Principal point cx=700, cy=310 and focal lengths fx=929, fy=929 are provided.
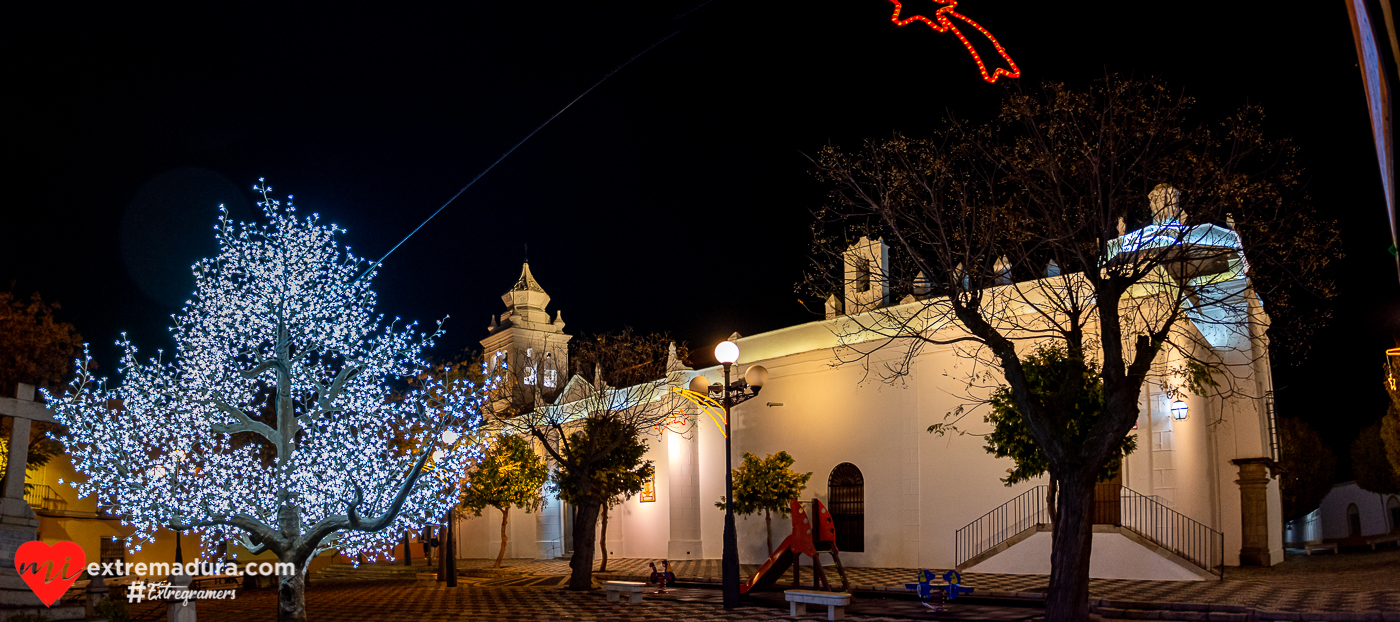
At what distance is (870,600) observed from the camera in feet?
52.7

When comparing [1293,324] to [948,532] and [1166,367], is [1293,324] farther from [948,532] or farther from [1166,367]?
[948,532]

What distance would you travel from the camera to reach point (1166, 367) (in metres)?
18.5

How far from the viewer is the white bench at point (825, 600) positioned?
1278 cm

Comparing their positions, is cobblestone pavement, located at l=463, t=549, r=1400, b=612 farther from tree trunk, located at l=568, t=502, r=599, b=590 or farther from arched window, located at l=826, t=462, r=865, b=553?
tree trunk, located at l=568, t=502, r=599, b=590

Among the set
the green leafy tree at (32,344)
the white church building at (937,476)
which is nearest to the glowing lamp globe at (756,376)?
the white church building at (937,476)

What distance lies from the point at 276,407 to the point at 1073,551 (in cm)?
1016

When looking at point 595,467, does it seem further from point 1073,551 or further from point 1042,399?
point 1073,551

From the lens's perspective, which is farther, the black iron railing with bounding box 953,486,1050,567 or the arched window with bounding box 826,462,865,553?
the arched window with bounding box 826,462,865,553

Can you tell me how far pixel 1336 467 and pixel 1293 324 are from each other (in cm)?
3391

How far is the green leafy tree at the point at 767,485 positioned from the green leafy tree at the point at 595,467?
8.97ft

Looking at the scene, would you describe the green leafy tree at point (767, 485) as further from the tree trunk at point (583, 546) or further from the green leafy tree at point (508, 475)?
the green leafy tree at point (508, 475)

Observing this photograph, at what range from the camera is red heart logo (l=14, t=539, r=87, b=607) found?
12.1m

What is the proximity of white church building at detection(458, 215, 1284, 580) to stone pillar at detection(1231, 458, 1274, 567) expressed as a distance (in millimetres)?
30

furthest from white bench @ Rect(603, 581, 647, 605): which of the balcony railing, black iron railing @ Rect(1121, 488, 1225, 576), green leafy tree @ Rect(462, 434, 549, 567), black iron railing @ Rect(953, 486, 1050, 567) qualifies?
the balcony railing
